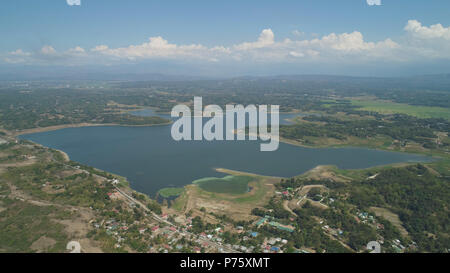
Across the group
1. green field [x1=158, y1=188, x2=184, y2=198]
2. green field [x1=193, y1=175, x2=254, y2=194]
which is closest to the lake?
green field [x1=158, y1=188, x2=184, y2=198]

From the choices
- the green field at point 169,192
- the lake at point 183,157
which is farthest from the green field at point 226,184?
the green field at point 169,192

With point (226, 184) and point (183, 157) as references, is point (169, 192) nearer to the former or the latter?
point (226, 184)

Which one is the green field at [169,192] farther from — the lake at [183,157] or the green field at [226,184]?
the green field at [226,184]

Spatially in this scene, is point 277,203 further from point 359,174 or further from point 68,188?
point 68,188

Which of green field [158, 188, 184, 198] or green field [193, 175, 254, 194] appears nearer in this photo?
green field [158, 188, 184, 198]

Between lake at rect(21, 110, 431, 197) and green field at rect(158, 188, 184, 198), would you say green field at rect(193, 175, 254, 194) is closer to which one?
lake at rect(21, 110, 431, 197)

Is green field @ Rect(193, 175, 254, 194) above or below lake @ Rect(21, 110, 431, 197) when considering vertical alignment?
below
